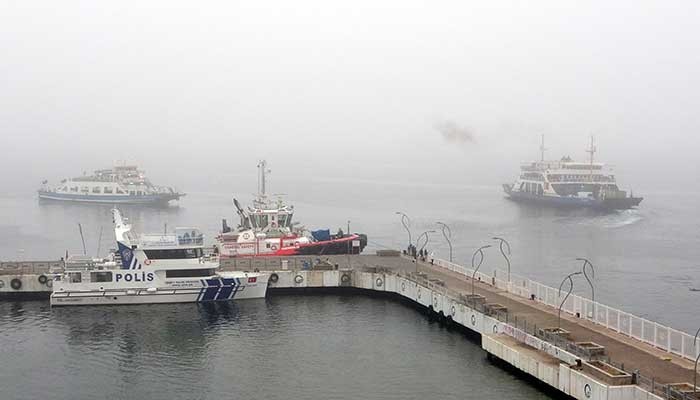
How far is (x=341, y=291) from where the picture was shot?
6103cm

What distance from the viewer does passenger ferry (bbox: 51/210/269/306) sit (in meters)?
55.8

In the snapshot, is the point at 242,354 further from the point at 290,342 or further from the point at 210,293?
the point at 210,293

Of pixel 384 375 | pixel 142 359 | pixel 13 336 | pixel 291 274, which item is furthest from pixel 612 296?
pixel 13 336

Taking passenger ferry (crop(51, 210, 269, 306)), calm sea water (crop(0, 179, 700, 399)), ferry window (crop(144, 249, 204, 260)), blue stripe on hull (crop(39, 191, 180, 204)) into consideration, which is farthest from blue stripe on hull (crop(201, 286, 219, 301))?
blue stripe on hull (crop(39, 191, 180, 204))

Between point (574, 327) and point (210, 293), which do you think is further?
point (210, 293)

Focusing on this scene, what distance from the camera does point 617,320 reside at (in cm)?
4094

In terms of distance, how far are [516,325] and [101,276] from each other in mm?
31145

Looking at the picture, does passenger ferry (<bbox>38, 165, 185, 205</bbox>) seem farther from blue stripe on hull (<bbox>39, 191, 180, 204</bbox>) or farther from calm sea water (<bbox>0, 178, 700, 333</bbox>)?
calm sea water (<bbox>0, 178, 700, 333</bbox>)

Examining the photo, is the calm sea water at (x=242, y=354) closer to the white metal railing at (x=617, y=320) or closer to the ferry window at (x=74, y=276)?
the ferry window at (x=74, y=276)

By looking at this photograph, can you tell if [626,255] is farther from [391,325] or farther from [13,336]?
[13,336]

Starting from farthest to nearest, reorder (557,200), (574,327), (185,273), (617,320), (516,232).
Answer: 1. (557,200)
2. (516,232)
3. (185,273)
4. (574,327)
5. (617,320)

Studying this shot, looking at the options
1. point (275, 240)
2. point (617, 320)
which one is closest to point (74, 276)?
point (275, 240)

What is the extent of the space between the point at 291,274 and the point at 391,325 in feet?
41.8

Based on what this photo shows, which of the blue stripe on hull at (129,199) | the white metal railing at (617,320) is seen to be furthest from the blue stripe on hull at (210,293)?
the blue stripe on hull at (129,199)
